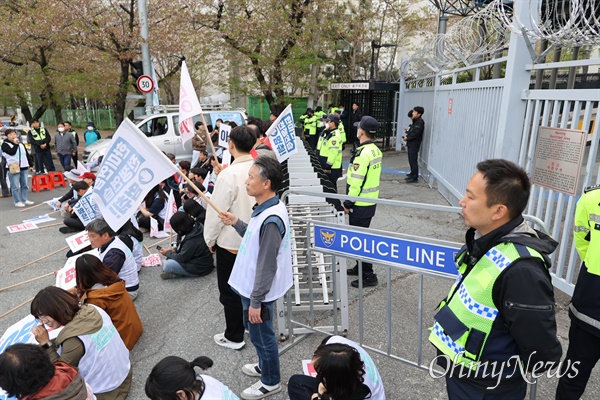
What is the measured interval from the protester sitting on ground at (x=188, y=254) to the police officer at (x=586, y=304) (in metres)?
3.90

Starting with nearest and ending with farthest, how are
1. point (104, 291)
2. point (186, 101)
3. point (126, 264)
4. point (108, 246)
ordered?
Answer: point (104, 291), point (108, 246), point (126, 264), point (186, 101)

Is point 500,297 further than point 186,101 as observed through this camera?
No

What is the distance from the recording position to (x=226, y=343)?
3801 millimetres

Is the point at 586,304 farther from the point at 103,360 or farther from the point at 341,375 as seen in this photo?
the point at 103,360

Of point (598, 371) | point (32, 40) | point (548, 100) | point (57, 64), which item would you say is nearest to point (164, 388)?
point (598, 371)

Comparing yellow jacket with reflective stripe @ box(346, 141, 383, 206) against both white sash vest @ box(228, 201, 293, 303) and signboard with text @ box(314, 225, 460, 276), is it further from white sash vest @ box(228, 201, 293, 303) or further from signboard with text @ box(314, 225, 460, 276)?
white sash vest @ box(228, 201, 293, 303)

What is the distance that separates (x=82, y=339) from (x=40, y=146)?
1073cm

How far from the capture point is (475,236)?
186cm

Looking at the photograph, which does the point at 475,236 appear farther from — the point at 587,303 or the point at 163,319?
the point at 163,319

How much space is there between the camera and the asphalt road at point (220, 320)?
3.31m

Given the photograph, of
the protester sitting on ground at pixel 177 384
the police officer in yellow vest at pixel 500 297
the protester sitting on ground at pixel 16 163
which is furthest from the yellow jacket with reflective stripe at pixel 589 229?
the protester sitting on ground at pixel 16 163

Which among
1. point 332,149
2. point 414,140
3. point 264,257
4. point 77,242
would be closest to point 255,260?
point 264,257

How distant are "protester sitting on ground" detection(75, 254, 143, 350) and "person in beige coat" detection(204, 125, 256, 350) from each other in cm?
89

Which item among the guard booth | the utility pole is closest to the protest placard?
the utility pole
